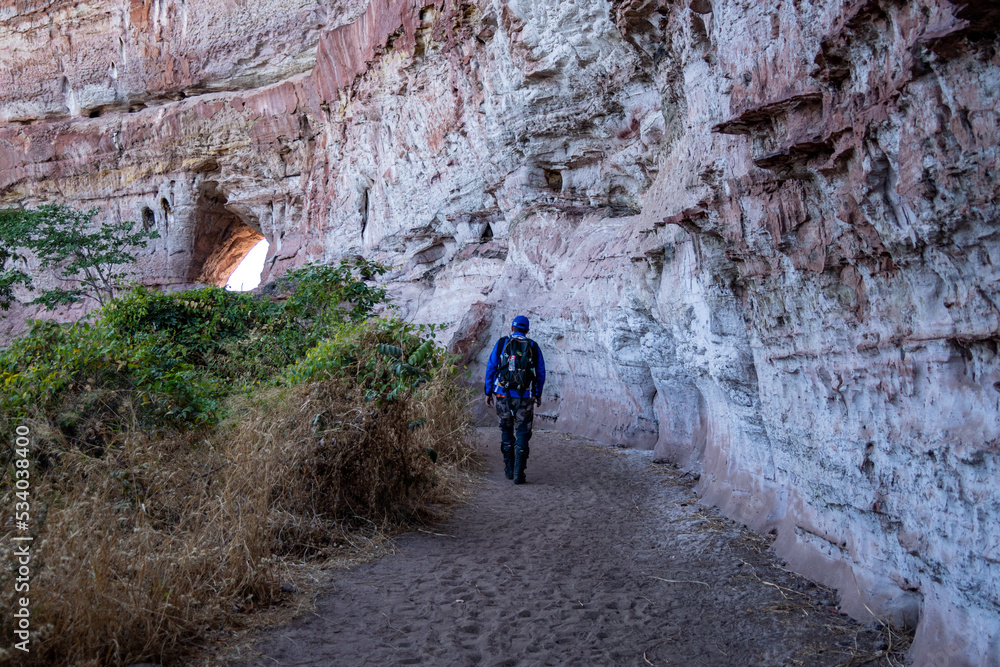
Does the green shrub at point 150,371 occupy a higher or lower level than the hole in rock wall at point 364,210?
lower

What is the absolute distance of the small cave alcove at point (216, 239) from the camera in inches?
859

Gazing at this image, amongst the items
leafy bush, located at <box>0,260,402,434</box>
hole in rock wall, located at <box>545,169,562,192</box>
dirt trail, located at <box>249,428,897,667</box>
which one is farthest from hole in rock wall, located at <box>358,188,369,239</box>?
dirt trail, located at <box>249,428,897,667</box>

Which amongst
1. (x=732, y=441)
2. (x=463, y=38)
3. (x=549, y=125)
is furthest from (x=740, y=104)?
(x=463, y=38)

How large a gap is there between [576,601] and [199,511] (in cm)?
209

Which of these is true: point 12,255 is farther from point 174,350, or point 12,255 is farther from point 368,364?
point 368,364

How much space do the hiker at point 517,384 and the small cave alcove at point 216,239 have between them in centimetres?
1810

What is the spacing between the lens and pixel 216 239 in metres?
23.0

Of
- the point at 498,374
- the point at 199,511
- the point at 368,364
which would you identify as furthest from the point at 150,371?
the point at 498,374

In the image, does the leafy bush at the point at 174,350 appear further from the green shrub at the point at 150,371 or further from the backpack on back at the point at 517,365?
the backpack on back at the point at 517,365

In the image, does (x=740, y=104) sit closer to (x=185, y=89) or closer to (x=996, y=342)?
(x=996, y=342)

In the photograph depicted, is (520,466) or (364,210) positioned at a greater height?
(364,210)

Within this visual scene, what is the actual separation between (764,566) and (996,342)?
2.02 meters

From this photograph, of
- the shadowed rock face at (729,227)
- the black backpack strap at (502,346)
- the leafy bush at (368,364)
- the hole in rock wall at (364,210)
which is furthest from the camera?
the hole in rock wall at (364,210)

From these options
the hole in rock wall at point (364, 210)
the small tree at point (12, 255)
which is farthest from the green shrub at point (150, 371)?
the small tree at point (12, 255)
